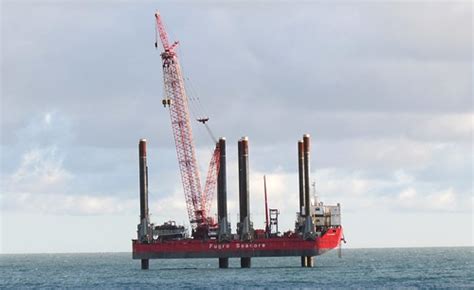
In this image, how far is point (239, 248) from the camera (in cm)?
17675

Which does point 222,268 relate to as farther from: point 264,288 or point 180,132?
point 264,288

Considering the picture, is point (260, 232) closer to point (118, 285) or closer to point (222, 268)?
point (222, 268)

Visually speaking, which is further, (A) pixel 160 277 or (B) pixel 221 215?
(B) pixel 221 215

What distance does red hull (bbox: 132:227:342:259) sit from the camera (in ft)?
575

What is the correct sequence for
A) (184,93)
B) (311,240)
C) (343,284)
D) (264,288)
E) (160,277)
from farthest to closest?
(184,93), (311,240), (160,277), (343,284), (264,288)

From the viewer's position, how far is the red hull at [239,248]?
575 feet

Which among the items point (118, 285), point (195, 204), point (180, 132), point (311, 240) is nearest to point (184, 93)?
point (180, 132)

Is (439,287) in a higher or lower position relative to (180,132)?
lower

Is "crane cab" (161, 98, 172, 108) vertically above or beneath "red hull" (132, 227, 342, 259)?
above

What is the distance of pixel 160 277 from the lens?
15888 centimetres

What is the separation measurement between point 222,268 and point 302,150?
2193 centimetres

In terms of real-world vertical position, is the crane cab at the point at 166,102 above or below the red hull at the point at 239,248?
above

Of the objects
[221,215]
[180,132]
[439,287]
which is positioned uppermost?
[180,132]

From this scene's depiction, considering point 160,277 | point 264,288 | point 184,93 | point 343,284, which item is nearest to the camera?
point 264,288
